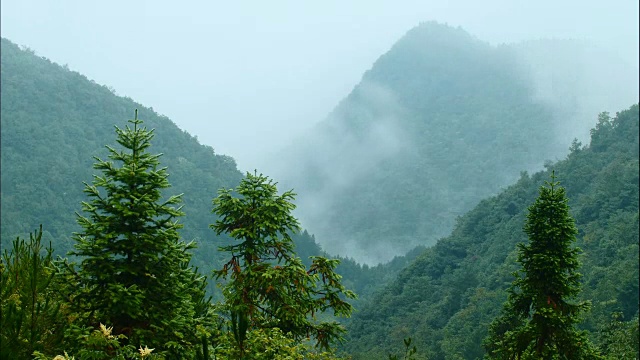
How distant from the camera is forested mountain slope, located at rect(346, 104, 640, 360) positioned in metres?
56.7

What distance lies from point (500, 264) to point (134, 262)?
74.7 m

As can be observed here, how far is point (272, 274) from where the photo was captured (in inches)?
548

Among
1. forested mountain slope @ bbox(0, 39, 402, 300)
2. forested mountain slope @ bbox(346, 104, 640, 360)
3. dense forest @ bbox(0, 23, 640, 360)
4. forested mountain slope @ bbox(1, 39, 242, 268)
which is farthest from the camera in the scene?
forested mountain slope @ bbox(0, 39, 402, 300)

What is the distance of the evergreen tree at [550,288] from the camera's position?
1573 cm

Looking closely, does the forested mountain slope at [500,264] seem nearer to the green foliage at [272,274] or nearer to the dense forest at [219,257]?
the dense forest at [219,257]

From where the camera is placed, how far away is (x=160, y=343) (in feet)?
34.9

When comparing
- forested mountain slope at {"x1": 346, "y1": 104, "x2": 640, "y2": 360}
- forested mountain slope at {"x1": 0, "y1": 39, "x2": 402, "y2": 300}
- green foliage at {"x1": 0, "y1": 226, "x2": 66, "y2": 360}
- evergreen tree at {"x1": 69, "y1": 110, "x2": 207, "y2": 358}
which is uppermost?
forested mountain slope at {"x1": 0, "y1": 39, "x2": 402, "y2": 300}

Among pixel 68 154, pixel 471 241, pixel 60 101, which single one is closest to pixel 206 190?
pixel 68 154

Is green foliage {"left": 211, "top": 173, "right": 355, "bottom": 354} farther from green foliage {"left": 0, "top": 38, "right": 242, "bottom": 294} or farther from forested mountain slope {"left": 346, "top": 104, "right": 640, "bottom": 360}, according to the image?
green foliage {"left": 0, "top": 38, "right": 242, "bottom": 294}

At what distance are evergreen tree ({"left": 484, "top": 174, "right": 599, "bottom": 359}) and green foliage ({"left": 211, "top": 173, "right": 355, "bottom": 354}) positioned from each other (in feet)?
17.5

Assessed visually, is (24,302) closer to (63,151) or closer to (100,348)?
(100,348)

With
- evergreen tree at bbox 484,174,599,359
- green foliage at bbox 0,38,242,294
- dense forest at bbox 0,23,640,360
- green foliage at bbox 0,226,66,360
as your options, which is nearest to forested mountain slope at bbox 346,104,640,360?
dense forest at bbox 0,23,640,360

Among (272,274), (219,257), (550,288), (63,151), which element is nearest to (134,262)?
(272,274)

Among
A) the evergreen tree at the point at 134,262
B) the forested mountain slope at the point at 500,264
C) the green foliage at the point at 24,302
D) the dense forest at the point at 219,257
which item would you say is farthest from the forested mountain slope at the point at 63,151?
the green foliage at the point at 24,302
